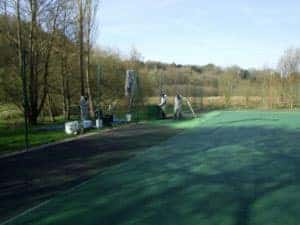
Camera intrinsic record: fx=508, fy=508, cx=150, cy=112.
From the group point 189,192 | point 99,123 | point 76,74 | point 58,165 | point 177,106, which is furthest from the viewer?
point 76,74

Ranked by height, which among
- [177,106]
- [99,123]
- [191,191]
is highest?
[177,106]

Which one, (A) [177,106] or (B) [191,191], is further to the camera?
(A) [177,106]

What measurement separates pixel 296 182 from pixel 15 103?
1892cm

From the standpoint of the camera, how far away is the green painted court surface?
5793 mm

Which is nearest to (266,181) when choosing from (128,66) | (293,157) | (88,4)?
(293,157)

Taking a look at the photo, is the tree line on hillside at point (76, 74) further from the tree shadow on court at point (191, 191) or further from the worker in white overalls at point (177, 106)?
the tree shadow on court at point (191, 191)

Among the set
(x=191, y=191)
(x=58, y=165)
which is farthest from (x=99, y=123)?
(x=191, y=191)

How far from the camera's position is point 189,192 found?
7203 millimetres

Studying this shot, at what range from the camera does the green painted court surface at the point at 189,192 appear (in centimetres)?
579

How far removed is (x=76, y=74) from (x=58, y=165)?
59.6 ft

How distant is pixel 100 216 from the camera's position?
5879mm

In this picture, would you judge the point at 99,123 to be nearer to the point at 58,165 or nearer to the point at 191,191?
the point at 58,165

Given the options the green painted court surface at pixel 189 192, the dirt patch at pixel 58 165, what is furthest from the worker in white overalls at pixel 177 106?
the green painted court surface at pixel 189 192

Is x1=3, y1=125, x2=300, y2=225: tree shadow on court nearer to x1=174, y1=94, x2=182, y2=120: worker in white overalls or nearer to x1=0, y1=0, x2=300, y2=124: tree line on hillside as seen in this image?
x1=0, y1=0, x2=300, y2=124: tree line on hillside
